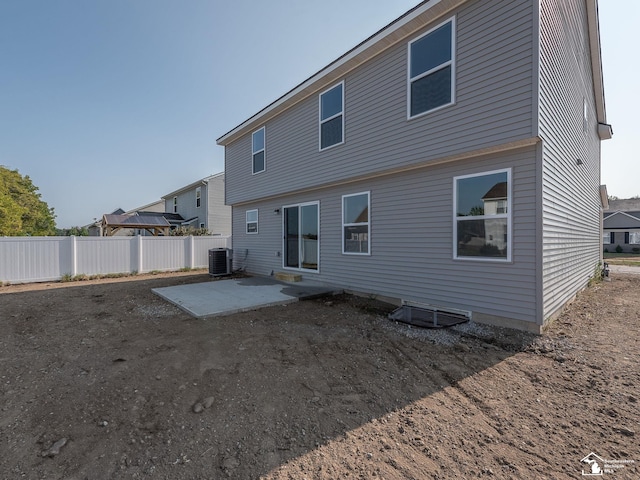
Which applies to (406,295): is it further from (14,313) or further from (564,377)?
(14,313)

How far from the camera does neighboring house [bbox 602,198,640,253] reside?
2620 centimetres

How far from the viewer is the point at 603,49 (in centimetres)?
909

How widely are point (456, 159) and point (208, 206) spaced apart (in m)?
18.5

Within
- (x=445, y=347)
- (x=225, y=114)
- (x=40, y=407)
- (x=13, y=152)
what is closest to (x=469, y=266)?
(x=445, y=347)

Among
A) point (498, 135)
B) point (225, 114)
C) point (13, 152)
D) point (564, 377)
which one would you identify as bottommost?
point (564, 377)

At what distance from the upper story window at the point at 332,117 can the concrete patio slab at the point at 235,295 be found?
3765 mm

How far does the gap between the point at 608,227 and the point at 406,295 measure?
33901 mm

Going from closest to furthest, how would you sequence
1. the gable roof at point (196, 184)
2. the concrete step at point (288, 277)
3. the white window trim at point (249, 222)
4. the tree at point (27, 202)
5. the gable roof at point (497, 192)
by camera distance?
the gable roof at point (497, 192) → the concrete step at point (288, 277) → the white window trim at point (249, 222) → the gable roof at point (196, 184) → the tree at point (27, 202)

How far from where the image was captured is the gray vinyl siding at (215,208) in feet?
67.2

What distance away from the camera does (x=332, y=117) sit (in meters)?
7.40

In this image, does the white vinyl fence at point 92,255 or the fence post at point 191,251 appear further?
the fence post at point 191,251

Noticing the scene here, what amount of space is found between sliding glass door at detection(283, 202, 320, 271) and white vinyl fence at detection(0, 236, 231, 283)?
589cm

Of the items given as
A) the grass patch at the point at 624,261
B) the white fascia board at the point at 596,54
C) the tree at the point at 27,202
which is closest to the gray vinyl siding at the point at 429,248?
the white fascia board at the point at 596,54
